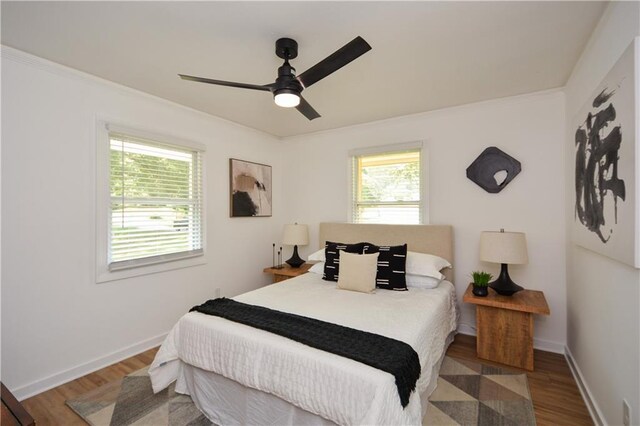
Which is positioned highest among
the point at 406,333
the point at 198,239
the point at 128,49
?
the point at 128,49

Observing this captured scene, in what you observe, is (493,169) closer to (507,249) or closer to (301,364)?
(507,249)

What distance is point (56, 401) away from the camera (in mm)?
2164

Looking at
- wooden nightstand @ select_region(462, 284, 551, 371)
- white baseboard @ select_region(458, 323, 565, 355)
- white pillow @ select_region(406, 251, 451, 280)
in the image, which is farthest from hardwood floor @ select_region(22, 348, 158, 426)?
white baseboard @ select_region(458, 323, 565, 355)

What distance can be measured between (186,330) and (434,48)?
2.67 metres

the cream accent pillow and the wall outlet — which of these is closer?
the wall outlet

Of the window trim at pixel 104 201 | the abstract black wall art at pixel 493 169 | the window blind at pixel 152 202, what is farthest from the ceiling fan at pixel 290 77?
the abstract black wall art at pixel 493 169

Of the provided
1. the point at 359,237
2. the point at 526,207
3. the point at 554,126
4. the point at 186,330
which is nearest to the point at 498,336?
the point at 526,207

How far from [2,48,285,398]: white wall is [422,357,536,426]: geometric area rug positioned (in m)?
2.71

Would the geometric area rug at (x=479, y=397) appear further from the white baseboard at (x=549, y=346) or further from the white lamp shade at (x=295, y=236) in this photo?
the white lamp shade at (x=295, y=236)

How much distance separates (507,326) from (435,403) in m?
1.02

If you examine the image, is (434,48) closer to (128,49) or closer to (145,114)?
(128,49)

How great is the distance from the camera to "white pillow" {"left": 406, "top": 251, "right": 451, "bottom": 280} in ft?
9.46

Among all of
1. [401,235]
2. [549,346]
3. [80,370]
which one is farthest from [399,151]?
[80,370]

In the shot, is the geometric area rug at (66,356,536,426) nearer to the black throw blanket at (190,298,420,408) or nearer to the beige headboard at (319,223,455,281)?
the black throw blanket at (190,298,420,408)
